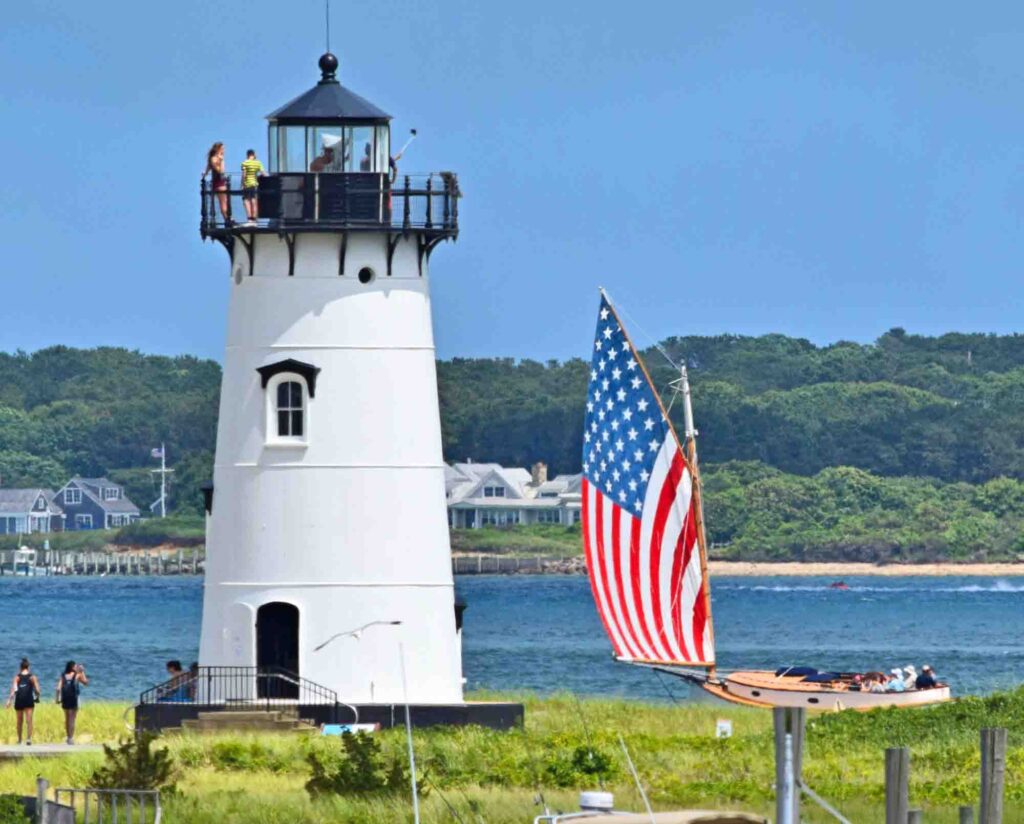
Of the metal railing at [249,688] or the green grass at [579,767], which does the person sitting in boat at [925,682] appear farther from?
the metal railing at [249,688]

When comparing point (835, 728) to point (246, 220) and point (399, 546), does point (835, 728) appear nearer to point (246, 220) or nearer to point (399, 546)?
point (399, 546)

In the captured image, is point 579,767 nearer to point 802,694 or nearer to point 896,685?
point 802,694

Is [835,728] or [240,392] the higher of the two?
[240,392]

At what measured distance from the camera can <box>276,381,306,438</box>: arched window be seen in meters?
37.8

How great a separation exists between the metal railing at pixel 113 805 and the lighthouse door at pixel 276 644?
7770mm

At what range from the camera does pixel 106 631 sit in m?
108

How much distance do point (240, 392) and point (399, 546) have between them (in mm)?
2984

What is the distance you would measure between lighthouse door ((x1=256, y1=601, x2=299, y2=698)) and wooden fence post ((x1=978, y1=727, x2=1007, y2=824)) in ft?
52.9

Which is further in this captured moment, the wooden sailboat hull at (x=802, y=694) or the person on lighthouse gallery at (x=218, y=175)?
the wooden sailboat hull at (x=802, y=694)

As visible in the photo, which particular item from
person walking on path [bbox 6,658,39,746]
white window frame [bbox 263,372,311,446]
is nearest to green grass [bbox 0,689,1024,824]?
person walking on path [bbox 6,658,39,746]

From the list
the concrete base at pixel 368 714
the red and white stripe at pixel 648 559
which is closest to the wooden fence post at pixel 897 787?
the concrete base at pixel 368 714

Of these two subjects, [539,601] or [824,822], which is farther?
[539,601]

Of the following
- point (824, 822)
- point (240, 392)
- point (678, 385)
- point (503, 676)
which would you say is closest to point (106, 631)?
point (503, 676)

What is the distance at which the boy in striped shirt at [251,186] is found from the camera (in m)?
38.0
